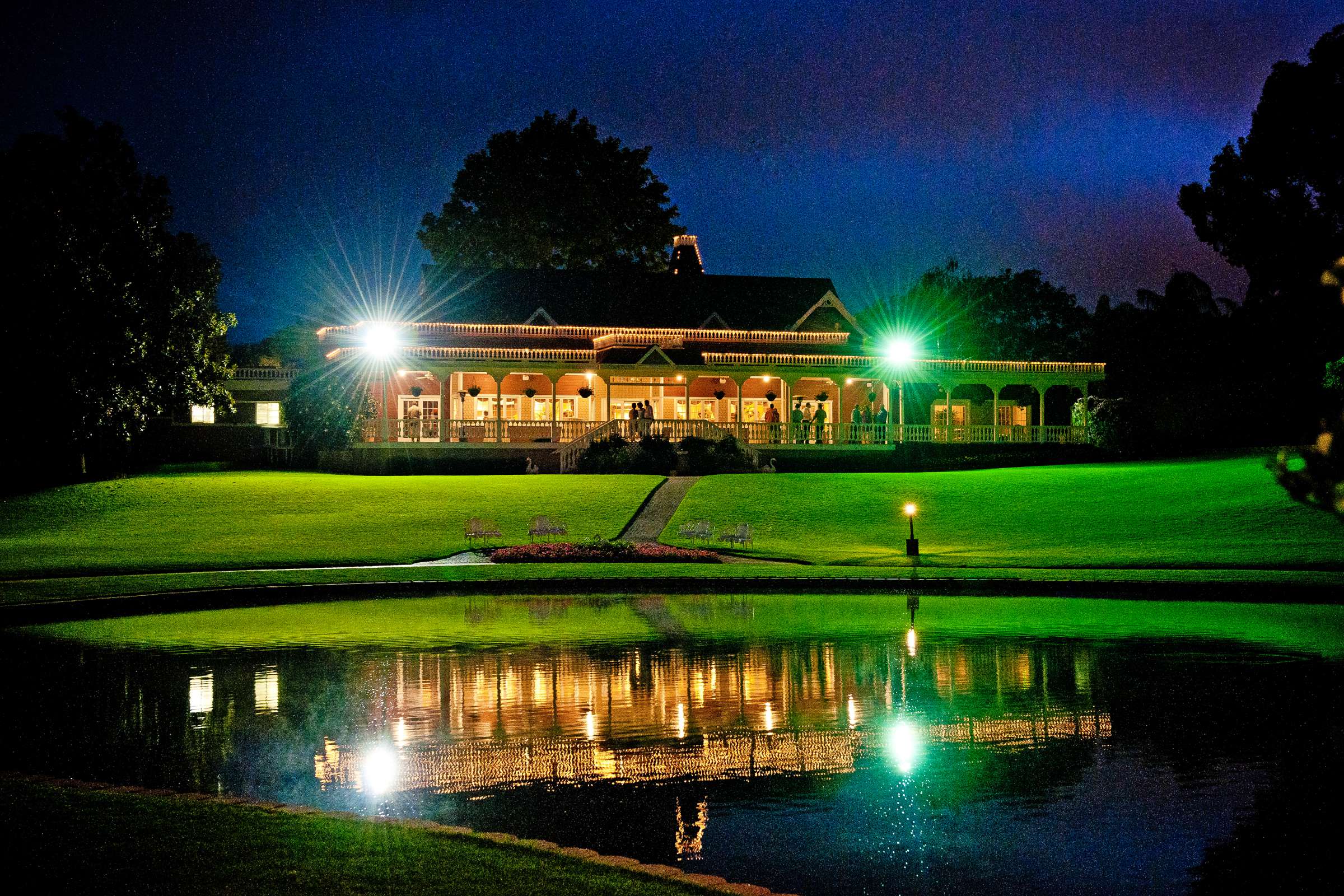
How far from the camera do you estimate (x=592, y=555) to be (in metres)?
29.8

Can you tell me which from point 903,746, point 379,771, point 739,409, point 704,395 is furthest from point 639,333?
point 379,771

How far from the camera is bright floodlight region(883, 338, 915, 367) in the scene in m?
58.3

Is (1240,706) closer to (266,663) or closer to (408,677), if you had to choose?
(408,677)

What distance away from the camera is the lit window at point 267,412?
65.8 m

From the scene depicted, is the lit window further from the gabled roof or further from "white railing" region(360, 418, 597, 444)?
"white railing" region(360, 418, 597, 444)

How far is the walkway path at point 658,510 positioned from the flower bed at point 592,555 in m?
4.04

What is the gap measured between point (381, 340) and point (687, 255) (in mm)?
26281

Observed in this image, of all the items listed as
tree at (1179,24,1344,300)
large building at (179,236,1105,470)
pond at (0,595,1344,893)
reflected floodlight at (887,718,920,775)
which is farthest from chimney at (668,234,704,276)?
reflected floodlight at (887,718,920,775)

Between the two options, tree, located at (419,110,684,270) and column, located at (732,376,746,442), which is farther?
tree, located at (419,110,684,270)

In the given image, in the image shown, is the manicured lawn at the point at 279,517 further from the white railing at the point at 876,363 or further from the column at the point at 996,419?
the column at the point at 996,419

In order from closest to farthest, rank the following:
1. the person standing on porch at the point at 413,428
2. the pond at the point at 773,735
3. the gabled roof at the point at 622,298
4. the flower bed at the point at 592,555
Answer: the pond at the point at 773,735 < the flower bed at the point at 592,555 < the person standing on porch at the point at 413,428 < the gabled roof at the point at 622,298

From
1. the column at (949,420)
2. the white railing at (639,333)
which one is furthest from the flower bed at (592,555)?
the white railing at (639,333)

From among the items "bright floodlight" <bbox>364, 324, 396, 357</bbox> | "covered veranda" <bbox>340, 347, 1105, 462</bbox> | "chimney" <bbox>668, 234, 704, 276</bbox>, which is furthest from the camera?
"chimney" <bbox>668, 234, 704, 276</bbox>

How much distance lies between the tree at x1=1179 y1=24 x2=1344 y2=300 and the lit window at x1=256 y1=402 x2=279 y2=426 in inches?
1807
